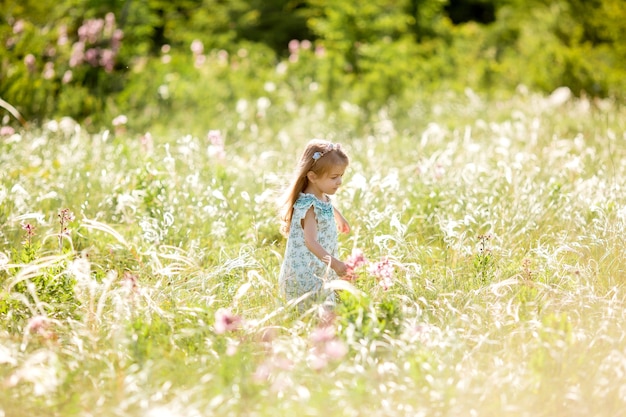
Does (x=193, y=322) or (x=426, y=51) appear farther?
(x=426, y=51)

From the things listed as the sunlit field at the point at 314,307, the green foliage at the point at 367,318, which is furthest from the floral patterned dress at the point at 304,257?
the green foliage at the point at 367,318

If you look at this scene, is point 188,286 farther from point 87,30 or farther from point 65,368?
point 87,30

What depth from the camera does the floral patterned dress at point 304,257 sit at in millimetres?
4242

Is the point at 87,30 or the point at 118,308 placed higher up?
the point at 87,30

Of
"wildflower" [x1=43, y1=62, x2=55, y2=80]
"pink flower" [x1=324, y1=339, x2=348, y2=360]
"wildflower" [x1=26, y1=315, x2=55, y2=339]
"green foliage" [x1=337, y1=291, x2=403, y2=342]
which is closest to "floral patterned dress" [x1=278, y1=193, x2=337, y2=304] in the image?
"green foliage" [x1=337, y1=291, x2=403, y2=342]

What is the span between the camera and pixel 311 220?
4.23 meters

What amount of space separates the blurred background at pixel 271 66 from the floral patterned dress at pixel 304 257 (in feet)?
13.0

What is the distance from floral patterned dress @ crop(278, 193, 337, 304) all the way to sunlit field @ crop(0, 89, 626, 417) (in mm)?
157

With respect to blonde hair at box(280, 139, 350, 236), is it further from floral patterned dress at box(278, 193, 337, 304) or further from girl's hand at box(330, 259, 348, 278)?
girl's hand at box(330, 259, 348, 278)

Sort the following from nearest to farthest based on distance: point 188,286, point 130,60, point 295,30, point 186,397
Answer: point 186,397 → point 188,286 → point 130,60 → point 295,30

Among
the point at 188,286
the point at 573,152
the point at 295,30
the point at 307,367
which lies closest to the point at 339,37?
the point at 573,152

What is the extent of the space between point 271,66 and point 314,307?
10495 millimetres

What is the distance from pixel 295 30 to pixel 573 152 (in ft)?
37.6

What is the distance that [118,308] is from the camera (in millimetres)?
3596
